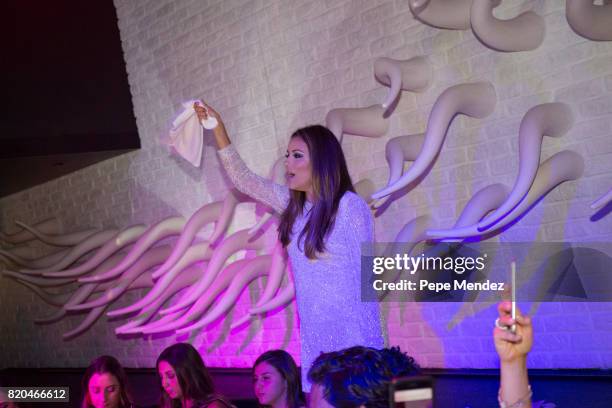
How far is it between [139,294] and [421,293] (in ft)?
7.57

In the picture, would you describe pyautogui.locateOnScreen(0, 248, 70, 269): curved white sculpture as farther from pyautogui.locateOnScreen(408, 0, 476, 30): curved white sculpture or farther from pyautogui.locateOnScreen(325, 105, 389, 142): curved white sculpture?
pyautogui.locateOnScreen(408, 0, 476, 30): curved white sculpture

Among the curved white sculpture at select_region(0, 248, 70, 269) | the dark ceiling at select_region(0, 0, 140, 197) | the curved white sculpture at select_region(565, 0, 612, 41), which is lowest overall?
the curved white sculpture at select_region(0, 248, 70, 269)

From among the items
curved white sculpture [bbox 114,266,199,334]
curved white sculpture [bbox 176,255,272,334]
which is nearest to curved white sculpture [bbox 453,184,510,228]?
curved white sculpture [bbox 176,255,272,334]

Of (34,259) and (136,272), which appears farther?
(34,259)

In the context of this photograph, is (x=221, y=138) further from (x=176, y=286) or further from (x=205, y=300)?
(x=176, y=286)

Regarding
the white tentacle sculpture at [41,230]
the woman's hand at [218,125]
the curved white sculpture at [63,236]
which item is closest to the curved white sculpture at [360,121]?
the woman's hand at [218,125]

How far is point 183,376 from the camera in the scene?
2750mm

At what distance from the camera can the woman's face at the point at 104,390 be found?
9.21 feet

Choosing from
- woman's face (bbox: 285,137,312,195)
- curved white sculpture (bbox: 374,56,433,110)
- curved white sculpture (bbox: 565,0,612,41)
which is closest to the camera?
woman's face (bbox: 285,137,312,195)

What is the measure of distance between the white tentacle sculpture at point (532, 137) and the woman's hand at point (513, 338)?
61.2 inches

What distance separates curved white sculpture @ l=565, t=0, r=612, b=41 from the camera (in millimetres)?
2643

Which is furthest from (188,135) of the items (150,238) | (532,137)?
(150,238)

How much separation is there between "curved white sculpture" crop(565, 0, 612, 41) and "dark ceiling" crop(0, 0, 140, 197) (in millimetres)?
2891

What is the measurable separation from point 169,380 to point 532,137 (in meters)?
1.57
